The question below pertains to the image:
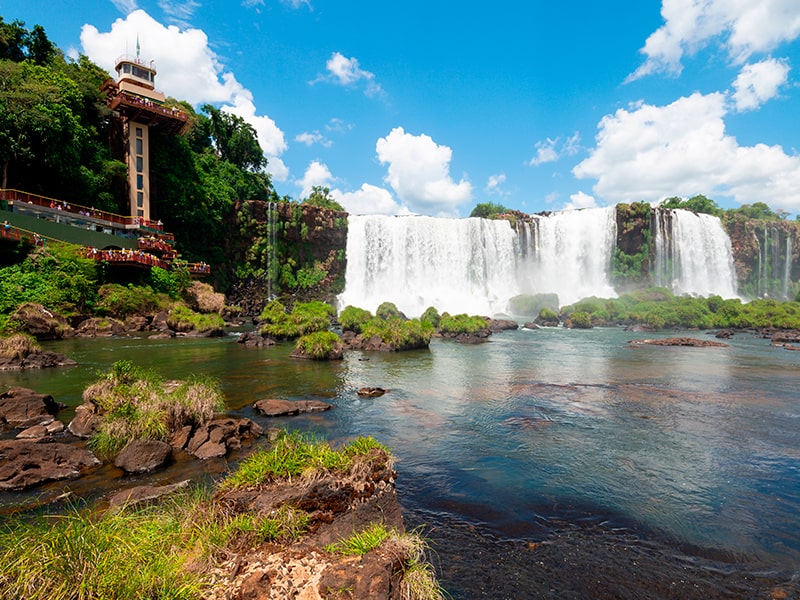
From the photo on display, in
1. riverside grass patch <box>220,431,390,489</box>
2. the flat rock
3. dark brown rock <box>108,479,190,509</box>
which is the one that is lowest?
the flat rock

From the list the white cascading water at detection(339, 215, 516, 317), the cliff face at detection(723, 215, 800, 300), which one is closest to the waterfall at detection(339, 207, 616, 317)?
the white cascading water at detection(339, 215, 516, 317)

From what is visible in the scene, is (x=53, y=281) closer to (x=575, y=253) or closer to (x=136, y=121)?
(x=136, y=121)

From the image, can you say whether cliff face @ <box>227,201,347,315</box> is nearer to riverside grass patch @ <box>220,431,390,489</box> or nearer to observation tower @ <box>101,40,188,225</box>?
observation tower @ <box>101,40,188,225</box>

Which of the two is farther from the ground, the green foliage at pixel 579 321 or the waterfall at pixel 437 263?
the waterfall at pixel 437 263

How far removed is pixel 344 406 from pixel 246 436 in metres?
3.50

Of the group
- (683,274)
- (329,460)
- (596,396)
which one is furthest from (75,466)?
(683,274)

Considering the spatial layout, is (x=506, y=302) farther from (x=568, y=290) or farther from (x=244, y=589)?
(x=244, y=589)

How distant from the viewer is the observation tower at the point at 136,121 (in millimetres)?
36656

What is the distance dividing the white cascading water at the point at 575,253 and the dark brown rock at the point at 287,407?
47.6 meters

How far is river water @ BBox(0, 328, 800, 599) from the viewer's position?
4758 millimetres

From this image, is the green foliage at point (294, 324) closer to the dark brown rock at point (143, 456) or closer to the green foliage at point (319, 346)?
the green foliage at point (319, 346)

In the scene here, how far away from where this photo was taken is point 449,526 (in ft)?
18.2

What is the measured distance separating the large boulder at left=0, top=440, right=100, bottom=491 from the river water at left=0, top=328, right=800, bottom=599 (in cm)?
30

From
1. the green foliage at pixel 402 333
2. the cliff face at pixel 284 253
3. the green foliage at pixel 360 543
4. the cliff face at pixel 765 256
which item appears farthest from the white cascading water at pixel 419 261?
the green foliage at pixel 360 543
